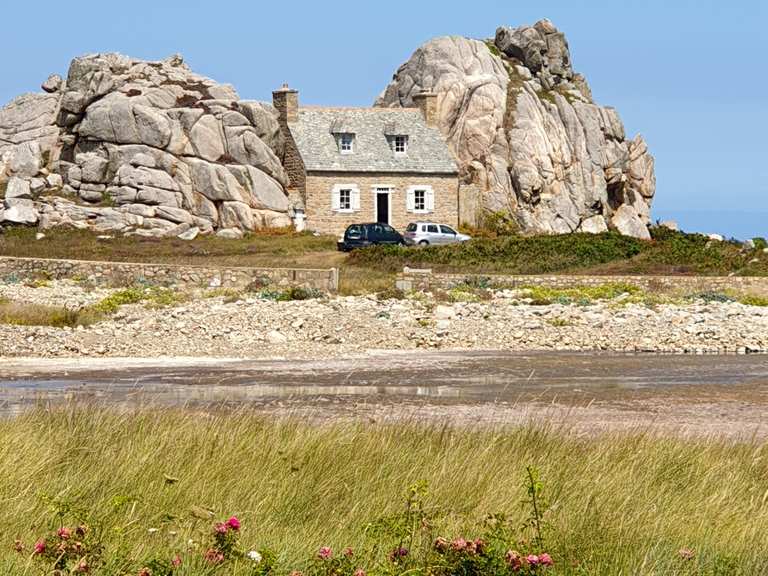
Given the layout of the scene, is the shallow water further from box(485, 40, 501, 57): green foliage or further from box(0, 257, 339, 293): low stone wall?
box(485, 40, 501, 57): green foliage

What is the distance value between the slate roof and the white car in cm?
631

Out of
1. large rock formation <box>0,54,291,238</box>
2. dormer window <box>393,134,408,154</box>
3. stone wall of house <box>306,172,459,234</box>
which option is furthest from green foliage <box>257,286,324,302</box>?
dormer window <box>393,134,408,154</box>

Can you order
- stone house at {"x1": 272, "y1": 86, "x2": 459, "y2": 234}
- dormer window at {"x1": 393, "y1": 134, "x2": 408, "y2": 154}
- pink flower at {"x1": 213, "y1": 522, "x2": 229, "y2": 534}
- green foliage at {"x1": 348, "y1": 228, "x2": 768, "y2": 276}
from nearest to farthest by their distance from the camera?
pink flower at {"x1": 213, "y1": 522, "x2": 229, "y2": 534} → green foliage at {"x1": 348, "y1": 228, "x2": 768, "y2": 276} → stone house at {"x1": 272, "y1": 86, "x2": 459, "y2": 234} → dormer window at {"x1": 393, "y1": 134, "x2": 408, "y2": 154}

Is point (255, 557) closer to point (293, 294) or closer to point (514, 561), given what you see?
point (514, 561)

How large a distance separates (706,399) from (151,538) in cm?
1625

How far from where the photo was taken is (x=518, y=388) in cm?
2638

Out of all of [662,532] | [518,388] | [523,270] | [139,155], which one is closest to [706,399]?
[518,388]

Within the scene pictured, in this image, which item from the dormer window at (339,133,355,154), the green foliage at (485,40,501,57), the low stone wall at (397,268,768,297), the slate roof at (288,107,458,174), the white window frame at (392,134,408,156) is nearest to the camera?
the low stone wall at (397,268,768,297)

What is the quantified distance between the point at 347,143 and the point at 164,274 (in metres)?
23.0

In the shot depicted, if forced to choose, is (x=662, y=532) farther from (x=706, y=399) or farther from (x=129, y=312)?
(x=129, y=312)

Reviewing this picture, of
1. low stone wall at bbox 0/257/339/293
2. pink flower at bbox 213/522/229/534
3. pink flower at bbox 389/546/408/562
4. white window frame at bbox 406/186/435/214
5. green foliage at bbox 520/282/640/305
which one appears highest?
white window frame at bbox 406/186/435/214

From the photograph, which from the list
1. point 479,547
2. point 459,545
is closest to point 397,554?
point 459,545

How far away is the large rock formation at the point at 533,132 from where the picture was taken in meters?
70.1

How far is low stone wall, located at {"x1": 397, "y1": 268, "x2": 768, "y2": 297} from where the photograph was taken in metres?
45.9
